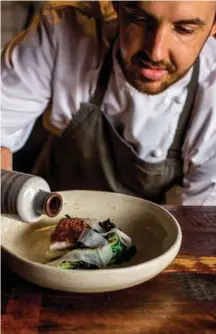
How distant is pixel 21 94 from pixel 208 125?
1.47ft

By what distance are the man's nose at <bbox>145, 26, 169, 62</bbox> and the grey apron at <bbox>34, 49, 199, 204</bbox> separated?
0.20 m

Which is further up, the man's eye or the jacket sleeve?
the man's eye

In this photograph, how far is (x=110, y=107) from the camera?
1.28 meters

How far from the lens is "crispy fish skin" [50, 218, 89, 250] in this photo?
0.80m

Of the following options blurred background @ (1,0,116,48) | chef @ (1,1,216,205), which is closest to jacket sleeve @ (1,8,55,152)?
chef @ (1,1,216,205)

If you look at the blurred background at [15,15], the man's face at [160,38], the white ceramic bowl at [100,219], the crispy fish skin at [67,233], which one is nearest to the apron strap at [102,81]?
the man's face at [160,38]

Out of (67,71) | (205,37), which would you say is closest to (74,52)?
(67,71)

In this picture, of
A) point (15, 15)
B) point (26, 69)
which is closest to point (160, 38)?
point (26, 69)

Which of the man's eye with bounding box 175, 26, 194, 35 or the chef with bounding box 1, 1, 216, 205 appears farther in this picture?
the chef with bounding box 1, 1, 216, 205

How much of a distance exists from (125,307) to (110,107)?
66 centimetres

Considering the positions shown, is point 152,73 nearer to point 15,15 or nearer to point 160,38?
point 160,38

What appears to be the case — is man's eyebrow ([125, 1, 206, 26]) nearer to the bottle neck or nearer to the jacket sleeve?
the jacket sleeve

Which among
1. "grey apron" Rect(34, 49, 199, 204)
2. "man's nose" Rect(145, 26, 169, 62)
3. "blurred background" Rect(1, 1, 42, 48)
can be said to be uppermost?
"man's nose" Rect(145, 26, 169, 62)

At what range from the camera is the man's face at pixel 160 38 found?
3.35 feet
